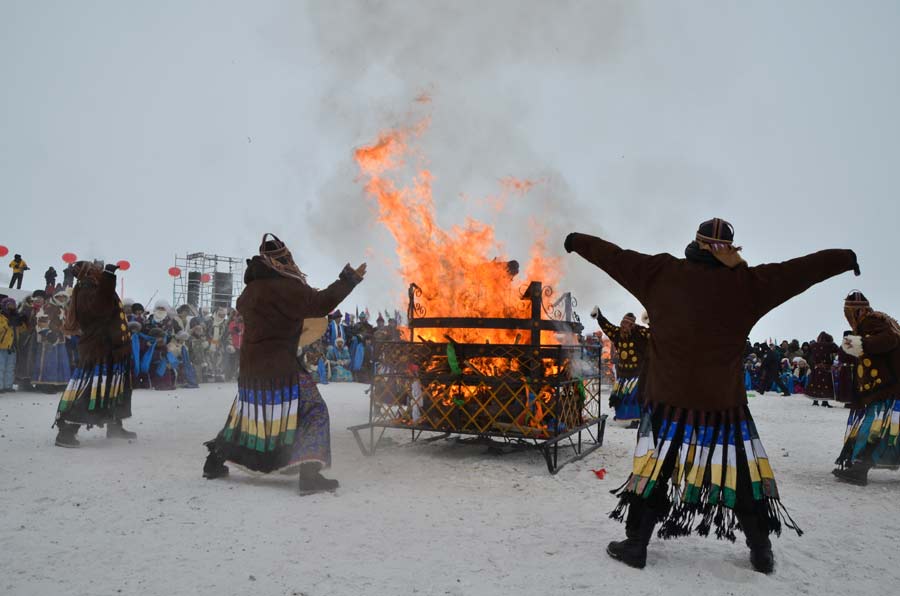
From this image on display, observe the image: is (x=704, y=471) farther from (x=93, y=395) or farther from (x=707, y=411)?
(x=93, y=395)

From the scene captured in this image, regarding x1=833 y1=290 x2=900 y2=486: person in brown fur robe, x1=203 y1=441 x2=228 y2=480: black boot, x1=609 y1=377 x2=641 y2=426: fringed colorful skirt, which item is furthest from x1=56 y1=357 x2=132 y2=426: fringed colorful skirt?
x1=833 y1=290 x2=900 y2=486: person in brown fur robe

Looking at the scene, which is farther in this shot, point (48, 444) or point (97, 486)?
point (48, 444)

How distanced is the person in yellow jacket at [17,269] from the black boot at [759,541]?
927 inches

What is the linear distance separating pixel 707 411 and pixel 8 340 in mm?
12922

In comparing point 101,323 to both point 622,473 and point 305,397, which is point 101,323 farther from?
point 622,473

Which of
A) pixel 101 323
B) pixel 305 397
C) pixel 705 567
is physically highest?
pixel 101 323

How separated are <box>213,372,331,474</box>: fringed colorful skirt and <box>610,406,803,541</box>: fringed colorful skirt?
2551mm

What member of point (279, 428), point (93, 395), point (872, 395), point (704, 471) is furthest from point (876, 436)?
point (93, 395)

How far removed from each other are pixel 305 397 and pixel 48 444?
3.61m

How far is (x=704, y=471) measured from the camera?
11.8 ft

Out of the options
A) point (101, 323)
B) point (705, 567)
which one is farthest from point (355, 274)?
point (101, 323)

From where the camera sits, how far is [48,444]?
687 centimetres

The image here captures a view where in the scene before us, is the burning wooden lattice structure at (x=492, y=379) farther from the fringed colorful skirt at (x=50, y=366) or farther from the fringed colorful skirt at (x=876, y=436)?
the fringed colorful skirt at (x=50, y=366)

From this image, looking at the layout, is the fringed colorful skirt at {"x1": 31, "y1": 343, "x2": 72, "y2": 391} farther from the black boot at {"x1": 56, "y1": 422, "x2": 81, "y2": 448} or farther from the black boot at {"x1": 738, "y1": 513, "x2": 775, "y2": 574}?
the black boot at {"x1": 738, "y1": 513, "x2": 775, "y2": 574}
